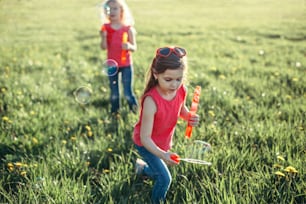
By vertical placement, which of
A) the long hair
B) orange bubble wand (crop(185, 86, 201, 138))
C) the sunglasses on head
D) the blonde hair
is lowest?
orange bubble wand (crop(185, 86, 201, 138))

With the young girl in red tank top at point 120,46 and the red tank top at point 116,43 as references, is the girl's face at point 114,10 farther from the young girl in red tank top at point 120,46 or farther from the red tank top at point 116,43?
the red tank top at point 116,43

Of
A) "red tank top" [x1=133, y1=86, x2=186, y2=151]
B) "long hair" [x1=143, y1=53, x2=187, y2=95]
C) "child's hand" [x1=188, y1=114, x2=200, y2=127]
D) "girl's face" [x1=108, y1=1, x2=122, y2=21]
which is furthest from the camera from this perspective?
"girl's face" [x1=108, y1=1, x2=122, y2=21]

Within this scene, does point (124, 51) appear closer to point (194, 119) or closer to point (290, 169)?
point (194, 119)

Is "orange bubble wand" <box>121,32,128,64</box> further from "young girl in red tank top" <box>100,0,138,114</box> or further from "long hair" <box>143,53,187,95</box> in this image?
"long hair" <box>143,53,187,95</box>

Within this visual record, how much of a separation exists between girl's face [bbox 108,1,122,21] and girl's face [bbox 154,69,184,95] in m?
2.15

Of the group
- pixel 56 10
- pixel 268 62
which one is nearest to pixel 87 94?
pixel 268 62

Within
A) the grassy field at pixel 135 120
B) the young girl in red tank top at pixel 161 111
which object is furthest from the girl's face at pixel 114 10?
the young girl in red tank top at pixel 161 111

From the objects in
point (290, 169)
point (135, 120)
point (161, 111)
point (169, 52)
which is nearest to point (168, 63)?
point (169, 52)

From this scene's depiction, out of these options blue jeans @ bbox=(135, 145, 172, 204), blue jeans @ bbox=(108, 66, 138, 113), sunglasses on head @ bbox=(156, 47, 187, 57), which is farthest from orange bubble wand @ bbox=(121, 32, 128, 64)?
sunglasses on head @ bbox=(156, 47, 187, 57)

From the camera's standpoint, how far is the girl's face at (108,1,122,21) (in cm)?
425

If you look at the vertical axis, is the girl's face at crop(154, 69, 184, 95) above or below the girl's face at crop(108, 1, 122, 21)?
below

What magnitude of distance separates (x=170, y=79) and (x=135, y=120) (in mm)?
1542

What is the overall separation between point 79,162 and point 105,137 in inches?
22.4

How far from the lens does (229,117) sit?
3934mm
